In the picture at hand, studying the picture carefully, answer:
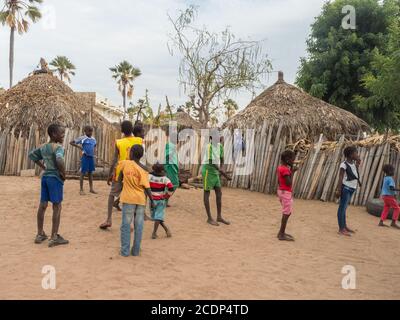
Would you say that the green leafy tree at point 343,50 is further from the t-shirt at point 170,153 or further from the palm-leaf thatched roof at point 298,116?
the t-shirt at point 170,153

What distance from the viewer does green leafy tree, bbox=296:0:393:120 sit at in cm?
1805

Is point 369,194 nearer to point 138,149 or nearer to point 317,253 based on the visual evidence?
point 317,253

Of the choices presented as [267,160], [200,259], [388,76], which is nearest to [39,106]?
[267,160]

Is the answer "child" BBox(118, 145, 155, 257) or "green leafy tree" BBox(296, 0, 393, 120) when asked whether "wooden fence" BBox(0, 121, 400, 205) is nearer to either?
"child" BBox(118, 145, 155, 257)

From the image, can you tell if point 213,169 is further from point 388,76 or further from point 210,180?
point 388,76

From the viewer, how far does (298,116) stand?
13.2m

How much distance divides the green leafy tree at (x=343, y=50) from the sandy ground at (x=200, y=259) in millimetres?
12557

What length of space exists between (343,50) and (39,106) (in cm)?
1345

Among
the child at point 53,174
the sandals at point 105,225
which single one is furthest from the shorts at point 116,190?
the child at point 53,174

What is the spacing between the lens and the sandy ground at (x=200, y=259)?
3.63 meters

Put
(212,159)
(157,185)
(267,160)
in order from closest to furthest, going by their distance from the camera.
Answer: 1. (157,185)
2. (212,159)
3. (267,160)

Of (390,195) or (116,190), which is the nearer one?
(116,190)

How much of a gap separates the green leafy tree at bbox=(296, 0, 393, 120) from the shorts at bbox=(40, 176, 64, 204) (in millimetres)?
15818

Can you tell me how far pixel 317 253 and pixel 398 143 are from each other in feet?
16.4
